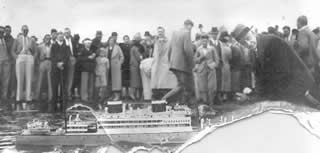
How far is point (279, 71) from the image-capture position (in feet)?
15.2

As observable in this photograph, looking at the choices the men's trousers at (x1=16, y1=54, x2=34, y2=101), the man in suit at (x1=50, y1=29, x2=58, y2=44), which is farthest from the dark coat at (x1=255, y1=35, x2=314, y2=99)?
the men's trousers at (x1=16, y1=54, x2=34, y2=101)

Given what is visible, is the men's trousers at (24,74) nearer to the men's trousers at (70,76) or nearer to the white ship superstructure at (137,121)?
the men's trousers at (70,76)

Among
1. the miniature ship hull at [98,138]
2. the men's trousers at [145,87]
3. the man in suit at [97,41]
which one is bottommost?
the miniature ship hull at [98,138]

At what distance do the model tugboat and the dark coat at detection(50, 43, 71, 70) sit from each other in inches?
21.9

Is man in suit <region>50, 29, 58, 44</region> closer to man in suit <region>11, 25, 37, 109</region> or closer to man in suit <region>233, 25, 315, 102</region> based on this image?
man in suit <region>11, 25, 37, 109</region>

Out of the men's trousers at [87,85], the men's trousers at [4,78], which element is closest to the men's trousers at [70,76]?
the men's trousers at [87,85]

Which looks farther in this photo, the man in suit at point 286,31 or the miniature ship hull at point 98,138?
the man in suit at point 286,31

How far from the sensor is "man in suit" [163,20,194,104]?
456 centimetres

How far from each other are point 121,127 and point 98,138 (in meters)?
0.25

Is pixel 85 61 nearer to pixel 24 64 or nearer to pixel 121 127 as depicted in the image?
pixel 24 64

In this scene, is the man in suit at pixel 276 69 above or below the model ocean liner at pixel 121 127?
above

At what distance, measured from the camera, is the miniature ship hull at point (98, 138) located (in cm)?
449

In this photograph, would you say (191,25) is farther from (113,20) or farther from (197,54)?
(113,20)

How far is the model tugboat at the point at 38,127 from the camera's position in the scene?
4496mm
